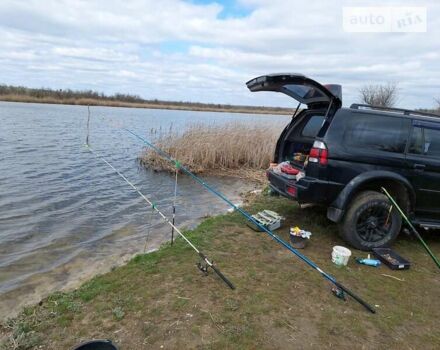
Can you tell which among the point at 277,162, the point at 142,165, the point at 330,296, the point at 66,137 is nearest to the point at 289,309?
the point at 330,296

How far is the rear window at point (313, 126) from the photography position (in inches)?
251

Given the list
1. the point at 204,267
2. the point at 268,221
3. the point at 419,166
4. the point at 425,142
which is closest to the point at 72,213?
the point at 268,221

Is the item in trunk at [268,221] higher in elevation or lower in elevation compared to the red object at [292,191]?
lower

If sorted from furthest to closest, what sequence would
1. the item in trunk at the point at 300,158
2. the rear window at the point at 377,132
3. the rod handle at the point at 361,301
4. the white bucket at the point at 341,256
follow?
1. the item in trunk at the point at 300,158
2. the rear window at the point at 377,132
3. the white bucket at the point at 341,256
4. the rod handle at the point at 361,301

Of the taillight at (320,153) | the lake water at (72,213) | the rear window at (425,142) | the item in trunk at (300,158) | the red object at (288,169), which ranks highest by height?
the rear window at (425,142)

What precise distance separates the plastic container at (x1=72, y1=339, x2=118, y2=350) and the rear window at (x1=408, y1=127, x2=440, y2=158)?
466 cm

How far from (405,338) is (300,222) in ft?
10.4

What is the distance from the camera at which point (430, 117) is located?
5.77 meters

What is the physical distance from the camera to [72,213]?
8320 mm

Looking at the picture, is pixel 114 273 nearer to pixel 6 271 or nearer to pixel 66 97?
pixel 6 271

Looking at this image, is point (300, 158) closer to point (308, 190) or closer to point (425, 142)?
point (308, 190)

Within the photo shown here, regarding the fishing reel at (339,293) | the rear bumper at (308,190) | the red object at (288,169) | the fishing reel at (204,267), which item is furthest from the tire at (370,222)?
the fishing reel at (204,267)

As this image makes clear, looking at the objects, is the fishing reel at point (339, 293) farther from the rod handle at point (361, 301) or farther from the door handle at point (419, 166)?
the door handle at point (419, 166)

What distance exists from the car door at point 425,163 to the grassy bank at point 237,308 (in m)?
0.96
